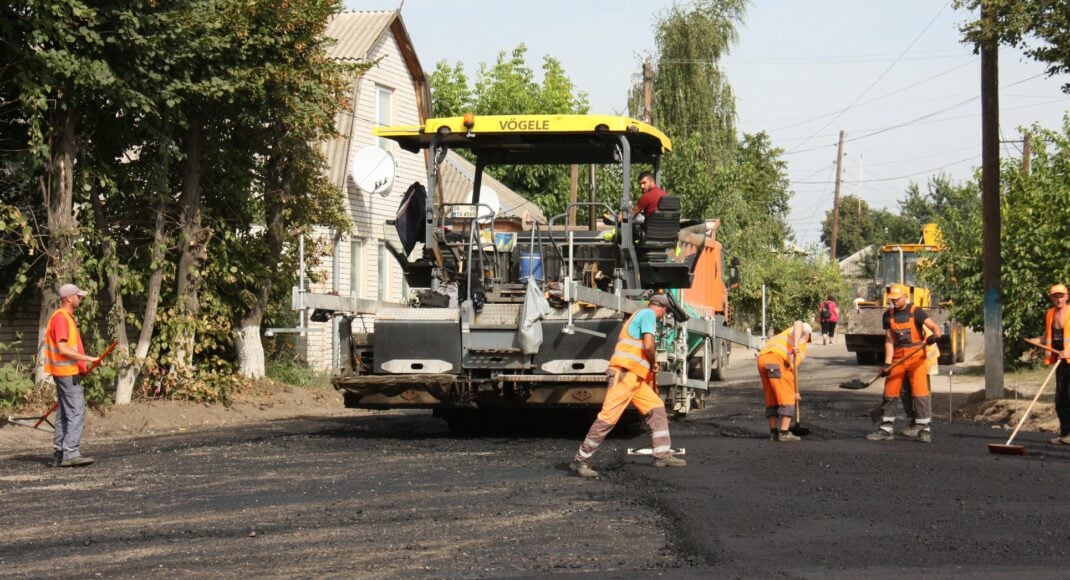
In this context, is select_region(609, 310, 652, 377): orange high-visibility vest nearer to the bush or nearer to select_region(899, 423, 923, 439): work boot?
select_region(899, 423, 923, 439): work boot

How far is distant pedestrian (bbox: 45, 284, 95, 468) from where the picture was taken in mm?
11977

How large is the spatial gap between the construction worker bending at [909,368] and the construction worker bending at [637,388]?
3721mm

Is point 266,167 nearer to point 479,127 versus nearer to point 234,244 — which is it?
point 234,244

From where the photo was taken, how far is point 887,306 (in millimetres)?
31203

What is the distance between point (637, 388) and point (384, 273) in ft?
55.4

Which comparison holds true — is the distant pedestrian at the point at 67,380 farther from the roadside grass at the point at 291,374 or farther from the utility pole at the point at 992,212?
the utility pole at the point at 992,212

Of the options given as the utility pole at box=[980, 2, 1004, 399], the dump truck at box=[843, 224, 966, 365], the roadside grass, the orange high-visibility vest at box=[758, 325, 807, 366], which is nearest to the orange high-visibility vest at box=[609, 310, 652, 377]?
the orange high-visibility vest at box=[758, 325, 807, 366]

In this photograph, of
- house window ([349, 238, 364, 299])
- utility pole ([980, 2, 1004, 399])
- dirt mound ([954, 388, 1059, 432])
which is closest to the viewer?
dirt mound ([954, 388, 1059, 432])

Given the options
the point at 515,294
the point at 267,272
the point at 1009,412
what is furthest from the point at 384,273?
the point at 515,294

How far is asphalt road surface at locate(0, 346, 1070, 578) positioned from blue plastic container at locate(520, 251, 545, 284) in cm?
161

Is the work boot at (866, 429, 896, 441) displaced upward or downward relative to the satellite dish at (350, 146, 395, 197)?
downward

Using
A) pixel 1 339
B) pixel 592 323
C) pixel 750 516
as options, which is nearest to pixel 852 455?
pixel 592 323

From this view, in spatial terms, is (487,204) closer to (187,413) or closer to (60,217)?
(60,217)

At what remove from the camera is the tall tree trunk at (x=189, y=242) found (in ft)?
58.2
